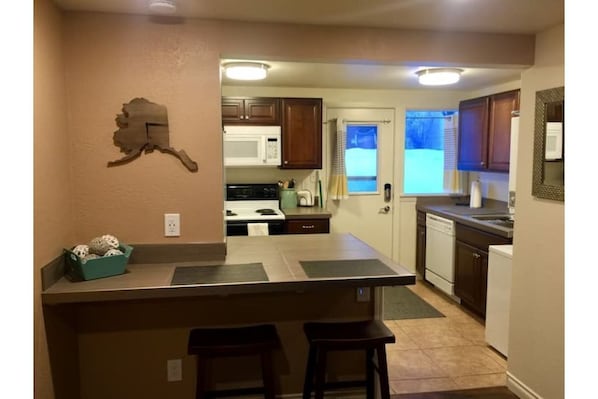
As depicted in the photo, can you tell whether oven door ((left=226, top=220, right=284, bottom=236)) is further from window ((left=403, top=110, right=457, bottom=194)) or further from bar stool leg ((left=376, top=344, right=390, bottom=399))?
bar stool leg ((left=376, top=344, right=390, bottom=399))

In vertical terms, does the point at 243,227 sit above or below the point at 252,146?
below

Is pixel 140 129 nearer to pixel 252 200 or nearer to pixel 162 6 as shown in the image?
pixel 162 6

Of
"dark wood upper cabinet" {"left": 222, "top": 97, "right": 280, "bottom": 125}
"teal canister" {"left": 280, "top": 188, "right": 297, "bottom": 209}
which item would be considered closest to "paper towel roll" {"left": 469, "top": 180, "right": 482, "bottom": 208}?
"teal canister" {"left": 280, "top": 188, "right": 297, "bottom": 209}

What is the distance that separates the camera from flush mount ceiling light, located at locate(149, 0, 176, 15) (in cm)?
200

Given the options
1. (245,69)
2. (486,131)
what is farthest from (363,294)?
(486,131)

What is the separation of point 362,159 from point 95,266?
3885 millimetres

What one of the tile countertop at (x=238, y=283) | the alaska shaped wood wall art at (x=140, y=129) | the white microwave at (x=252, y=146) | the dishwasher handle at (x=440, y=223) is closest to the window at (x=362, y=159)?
the dishwasher handle at (x=440, y=223)

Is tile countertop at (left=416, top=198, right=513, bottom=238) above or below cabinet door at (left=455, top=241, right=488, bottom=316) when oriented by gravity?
above

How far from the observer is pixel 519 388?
9.30 ft

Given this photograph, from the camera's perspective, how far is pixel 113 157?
2.27 meters

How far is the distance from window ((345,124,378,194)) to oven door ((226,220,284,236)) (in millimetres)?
1309

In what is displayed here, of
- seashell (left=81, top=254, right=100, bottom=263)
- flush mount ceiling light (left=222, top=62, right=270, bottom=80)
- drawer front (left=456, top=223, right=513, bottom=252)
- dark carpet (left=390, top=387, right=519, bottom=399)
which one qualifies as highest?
flush mount ceiling light (left=222, top=62, right=270, bottom=80)

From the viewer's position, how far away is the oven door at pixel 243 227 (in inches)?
172
